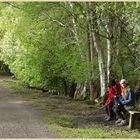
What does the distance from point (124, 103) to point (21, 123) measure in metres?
3.21

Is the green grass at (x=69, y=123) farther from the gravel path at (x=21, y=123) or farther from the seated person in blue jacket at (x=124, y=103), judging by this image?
the seated person in blue jacket at (x=124, y=103)

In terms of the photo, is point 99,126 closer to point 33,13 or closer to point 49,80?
point 33,13

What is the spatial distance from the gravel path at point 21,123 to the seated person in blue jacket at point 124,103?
7.71ft

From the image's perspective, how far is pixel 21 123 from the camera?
1371cm

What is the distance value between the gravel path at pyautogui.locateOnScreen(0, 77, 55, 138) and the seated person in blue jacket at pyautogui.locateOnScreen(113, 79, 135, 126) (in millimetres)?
2351

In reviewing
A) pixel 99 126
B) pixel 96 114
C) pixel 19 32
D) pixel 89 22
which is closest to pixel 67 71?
pixel 19 32

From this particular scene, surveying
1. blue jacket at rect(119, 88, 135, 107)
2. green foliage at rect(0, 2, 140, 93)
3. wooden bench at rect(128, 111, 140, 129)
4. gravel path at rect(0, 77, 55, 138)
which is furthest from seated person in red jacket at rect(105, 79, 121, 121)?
green foliage at rect(0, 2, 140, 93)

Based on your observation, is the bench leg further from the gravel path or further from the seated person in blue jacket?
the gravel path

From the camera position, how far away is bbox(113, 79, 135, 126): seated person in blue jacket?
13391 millimetres

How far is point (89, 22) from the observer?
64.7 ft

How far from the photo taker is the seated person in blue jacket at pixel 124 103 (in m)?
13.4

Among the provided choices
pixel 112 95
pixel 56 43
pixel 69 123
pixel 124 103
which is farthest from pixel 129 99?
pixel 56 43

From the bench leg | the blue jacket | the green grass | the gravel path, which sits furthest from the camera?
the blue jacket

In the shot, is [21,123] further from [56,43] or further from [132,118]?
[56,43]
